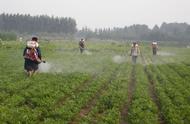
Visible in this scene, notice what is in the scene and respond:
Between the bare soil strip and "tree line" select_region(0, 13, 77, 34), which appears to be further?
"tree line" select_region(0, 13, 77, 34)

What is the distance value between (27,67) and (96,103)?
7829 millimetres

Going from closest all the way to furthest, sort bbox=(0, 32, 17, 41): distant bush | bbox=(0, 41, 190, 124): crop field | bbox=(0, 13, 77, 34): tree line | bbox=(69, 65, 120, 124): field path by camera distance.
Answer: bbox=(0, 41, 190, 124): crop field → bbox=(69, 65, 120, 124): field path → bbox=(0, 32, 17, 41): distant bush → bbox=(0, 13, 77, 34): tree line

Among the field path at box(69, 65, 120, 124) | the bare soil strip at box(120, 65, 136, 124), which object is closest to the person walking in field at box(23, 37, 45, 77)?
the field path at box(69, 65, 120, 124)

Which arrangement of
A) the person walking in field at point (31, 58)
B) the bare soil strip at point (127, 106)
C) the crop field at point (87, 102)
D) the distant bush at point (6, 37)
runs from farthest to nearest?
the distant bush at point (6, 37)
the person walking in field at point (31, 58)
the bare soil strip at point (127, 106)
the crop field at point (87, 102)

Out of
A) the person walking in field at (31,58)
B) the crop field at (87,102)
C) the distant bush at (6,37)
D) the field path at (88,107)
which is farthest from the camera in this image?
the distant bush at (6,37)

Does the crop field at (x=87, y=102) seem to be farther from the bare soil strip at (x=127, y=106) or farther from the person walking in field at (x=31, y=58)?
the person walking in field at (x=31, y=58)

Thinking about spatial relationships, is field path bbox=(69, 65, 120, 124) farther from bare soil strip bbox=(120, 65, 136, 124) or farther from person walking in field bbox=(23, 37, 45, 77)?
person walking in field bbox=(23, 37, 45, 77)

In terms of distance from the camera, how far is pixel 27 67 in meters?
20.8

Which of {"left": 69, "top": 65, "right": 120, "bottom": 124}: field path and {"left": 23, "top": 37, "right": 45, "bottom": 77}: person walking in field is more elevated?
{"left": 23, "top": 37, "right": 45, "bottom": 77}: person walking in field

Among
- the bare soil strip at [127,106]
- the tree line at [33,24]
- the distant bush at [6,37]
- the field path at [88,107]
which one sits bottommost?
the bare soil strip at [127,106]

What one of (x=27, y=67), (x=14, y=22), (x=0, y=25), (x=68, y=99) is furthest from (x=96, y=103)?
(x=0, y=25)

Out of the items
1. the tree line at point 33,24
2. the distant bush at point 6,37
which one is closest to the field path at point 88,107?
the distant bush at point 6,37

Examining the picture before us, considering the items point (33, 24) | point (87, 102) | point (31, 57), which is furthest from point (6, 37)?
point (87, 102)

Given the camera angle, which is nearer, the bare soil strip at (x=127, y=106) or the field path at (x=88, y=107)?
the field path at (x=88, y=107)
